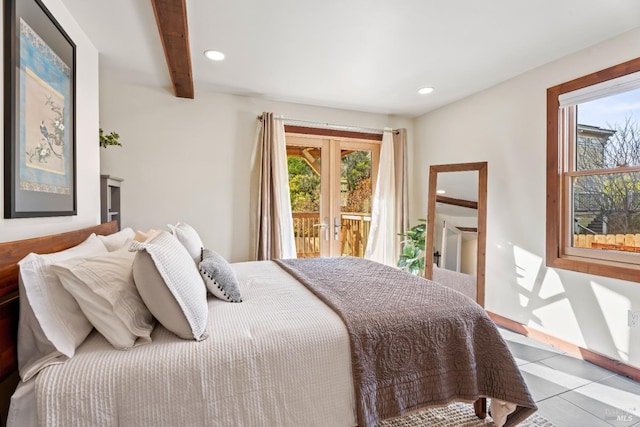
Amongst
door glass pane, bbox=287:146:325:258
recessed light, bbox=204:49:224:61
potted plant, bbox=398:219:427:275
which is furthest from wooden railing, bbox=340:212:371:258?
recessed light, bbox=204:49:224:61

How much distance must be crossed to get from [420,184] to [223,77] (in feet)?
9.36

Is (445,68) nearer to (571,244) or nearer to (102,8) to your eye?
(571,244)

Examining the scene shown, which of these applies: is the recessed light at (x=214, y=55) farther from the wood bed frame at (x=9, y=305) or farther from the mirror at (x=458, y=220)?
the mirror at (x=458, y=220)

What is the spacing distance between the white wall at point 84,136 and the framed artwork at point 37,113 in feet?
0.29

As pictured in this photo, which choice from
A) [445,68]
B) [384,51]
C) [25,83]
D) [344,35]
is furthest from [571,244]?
[25,83]

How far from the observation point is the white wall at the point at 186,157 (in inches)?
120

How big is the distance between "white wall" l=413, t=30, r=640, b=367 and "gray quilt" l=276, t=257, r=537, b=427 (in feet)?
4.58

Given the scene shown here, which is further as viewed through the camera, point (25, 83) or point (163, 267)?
point (25, 83)

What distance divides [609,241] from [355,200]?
258cm

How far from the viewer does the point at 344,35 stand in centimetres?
221

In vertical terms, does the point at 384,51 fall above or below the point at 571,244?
above

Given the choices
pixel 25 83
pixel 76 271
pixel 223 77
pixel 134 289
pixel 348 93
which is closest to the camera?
pixel 76 271

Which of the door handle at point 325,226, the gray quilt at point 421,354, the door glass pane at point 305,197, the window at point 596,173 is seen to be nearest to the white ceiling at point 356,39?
the window at point 596,173

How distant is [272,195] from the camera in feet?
11.5
